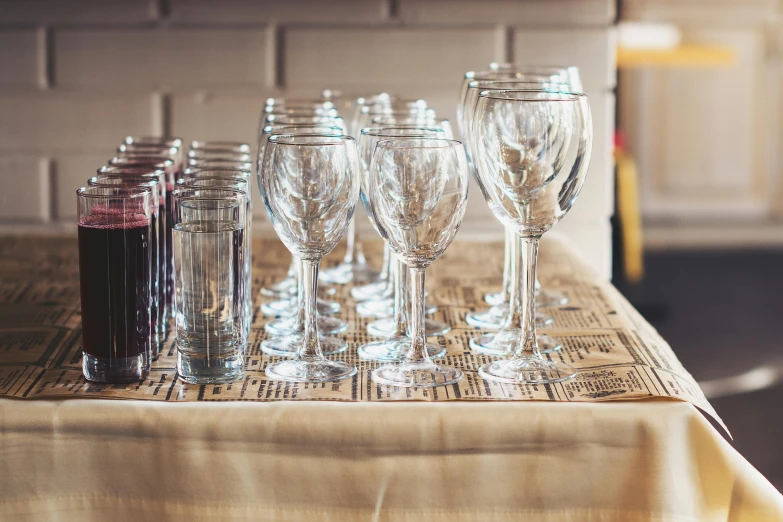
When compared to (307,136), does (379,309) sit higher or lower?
lower

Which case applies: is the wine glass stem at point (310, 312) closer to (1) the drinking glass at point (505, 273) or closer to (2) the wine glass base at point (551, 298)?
(1) the drinking glass at point (505, 273)

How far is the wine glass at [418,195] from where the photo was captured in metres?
0.73

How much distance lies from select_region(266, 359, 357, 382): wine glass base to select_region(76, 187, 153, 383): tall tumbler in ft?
0.35

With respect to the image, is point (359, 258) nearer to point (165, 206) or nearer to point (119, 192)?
point (165, 206)

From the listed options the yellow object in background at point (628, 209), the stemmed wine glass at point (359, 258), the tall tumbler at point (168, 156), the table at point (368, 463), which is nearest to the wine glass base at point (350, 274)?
the stemmed wine glass at point (359, 258)

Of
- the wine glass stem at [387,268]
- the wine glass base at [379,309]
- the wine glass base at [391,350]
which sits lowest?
the wine glass base at [391,350]

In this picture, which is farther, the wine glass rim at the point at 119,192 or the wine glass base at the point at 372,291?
the wine glass base at the point at 372,291

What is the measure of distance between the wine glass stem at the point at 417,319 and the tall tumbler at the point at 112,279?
0.69 feet

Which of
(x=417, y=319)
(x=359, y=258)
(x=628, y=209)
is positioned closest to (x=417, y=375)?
(x=417, y=319)

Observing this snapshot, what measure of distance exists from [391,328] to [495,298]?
18 cm

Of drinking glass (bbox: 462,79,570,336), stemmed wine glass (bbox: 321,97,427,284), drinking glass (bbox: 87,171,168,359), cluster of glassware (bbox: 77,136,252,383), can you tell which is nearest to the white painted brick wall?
stemmed wine glass (bbox: 321,97,427,284)

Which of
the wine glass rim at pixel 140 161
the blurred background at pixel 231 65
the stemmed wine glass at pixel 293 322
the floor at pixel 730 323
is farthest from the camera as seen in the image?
the floor at pixel 730 323

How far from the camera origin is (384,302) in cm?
102

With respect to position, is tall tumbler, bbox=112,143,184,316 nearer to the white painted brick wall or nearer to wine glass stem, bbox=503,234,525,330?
wine glass stem, bbox=503,234,525,330
